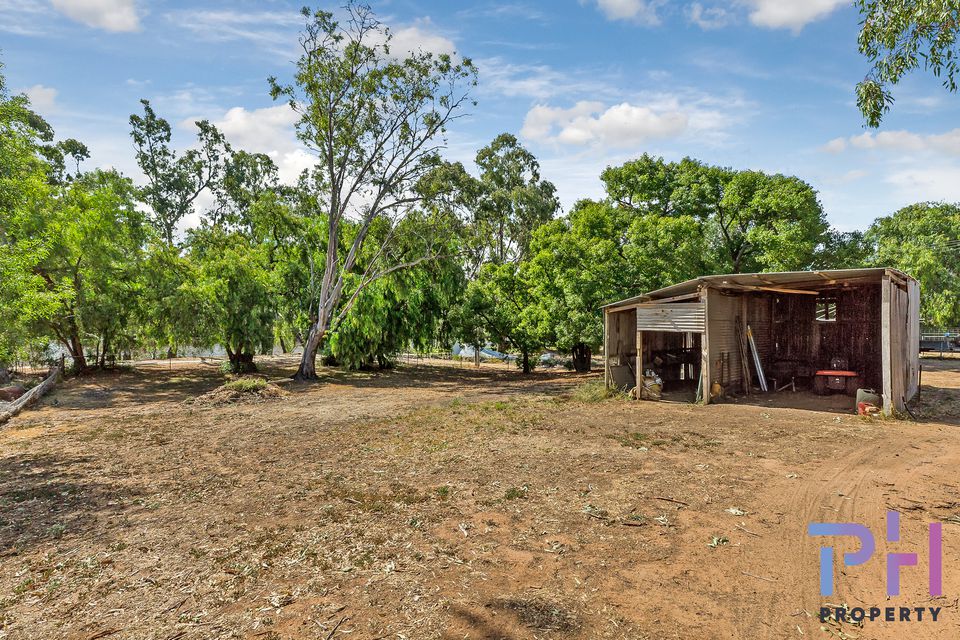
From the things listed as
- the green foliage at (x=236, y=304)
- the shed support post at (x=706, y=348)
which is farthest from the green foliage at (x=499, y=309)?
the shed support post at (x=706, y=348)

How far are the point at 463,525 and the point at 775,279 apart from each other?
10.6 meters

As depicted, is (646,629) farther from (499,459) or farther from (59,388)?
(59,388)

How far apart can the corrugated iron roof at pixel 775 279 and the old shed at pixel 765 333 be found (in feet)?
0.09

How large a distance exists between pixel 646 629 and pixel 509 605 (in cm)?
100

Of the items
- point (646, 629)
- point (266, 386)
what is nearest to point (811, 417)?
point (646, 629)

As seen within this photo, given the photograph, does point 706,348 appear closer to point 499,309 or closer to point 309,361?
point 499,309

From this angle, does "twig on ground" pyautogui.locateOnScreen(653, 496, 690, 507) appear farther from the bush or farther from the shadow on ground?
the bush

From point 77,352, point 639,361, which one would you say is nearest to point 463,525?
point 639,361

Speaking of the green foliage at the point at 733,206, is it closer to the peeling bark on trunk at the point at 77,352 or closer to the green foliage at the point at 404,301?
the green foliage at the point at 404,301

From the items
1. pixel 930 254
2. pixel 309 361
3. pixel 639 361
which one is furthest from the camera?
pixel 930 254

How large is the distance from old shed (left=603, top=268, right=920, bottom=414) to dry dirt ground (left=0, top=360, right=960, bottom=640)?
3083 millimetres

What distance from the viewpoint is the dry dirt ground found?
3.63 meters

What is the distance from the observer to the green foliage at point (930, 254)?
1073 inches

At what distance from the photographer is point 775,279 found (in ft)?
39.7
